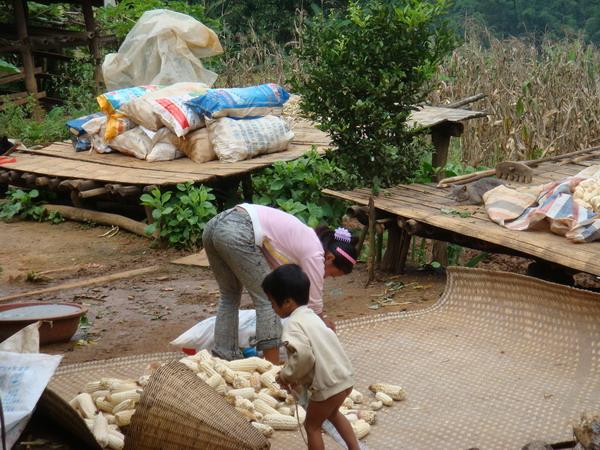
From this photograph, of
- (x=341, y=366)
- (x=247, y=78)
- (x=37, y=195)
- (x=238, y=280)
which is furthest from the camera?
(x=247, y=78)

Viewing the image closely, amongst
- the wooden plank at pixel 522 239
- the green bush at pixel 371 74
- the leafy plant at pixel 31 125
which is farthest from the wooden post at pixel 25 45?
the wooden plank at pixel 522 239

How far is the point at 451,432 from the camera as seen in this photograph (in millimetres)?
4367

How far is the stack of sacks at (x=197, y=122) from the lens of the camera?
30.2ft

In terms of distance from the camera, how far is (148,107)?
9430mm

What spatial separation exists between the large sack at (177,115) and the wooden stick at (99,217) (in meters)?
1.07

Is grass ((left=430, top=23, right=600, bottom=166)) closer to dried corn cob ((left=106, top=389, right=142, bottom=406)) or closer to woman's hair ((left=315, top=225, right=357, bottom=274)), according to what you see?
woman's hair ((left=315, top=225, right=357, bottom=274))

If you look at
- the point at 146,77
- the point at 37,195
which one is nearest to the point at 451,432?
the point at 37,195

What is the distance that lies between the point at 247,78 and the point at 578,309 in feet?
31.1

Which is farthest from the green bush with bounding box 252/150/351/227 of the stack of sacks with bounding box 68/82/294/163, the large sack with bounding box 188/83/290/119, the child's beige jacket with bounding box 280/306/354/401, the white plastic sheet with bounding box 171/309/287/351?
the child's beige jacket with bounding box 280/306/354/401

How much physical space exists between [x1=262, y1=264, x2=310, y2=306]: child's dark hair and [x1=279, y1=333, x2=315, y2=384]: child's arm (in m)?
0.18

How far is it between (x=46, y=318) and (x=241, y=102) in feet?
14.0

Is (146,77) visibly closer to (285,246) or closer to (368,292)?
(368,292)

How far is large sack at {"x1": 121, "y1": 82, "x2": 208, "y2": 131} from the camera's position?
9461 mm

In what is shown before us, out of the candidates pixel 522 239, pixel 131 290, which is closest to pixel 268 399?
pixel 522 239
